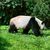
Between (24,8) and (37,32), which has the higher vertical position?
(37,32)

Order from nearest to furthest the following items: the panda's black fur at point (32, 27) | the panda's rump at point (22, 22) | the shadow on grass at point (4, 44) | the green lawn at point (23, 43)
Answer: the shadow on grass at point (4, 44) < the green lawn at point (23, 43) < the panda's black fur at point (32, 27) < the panda's rump at point (22, 22)

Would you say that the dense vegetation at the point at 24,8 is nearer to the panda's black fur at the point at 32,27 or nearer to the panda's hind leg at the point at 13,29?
the panda's hind leg at the point at 13,29

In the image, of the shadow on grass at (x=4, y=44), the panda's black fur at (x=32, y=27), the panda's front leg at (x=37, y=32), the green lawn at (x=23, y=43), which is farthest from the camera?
the panda's black fur at (x=32, y=27)

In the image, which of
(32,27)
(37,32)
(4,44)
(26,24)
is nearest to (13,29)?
(26,24)

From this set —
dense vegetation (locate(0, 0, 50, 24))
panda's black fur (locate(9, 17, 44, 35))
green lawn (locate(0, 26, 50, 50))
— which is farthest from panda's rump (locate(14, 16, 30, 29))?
dense vegetation (locate(0, 0, 50, 24))

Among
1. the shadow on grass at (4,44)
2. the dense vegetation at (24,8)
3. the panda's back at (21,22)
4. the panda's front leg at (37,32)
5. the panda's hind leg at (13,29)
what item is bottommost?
the dense vegetation at (24,8)

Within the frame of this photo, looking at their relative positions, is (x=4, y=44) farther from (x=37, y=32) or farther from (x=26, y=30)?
(x=26, y=30)

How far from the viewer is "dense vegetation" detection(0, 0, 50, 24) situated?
76.0 ft

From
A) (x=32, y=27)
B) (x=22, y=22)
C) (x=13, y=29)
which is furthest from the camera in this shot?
(x=13, y=29)

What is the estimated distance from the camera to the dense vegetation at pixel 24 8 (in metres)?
23.2

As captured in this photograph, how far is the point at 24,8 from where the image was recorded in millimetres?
26672

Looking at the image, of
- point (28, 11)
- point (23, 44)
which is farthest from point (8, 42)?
point (28, 11)

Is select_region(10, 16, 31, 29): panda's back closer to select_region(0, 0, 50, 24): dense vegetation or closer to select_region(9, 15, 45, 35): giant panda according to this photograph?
select_region(9, 15, 45, 35): giant panda

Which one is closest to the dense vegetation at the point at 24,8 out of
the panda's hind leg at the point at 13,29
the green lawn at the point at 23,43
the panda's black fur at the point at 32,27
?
the panda's hind leg at the point at 13,29
